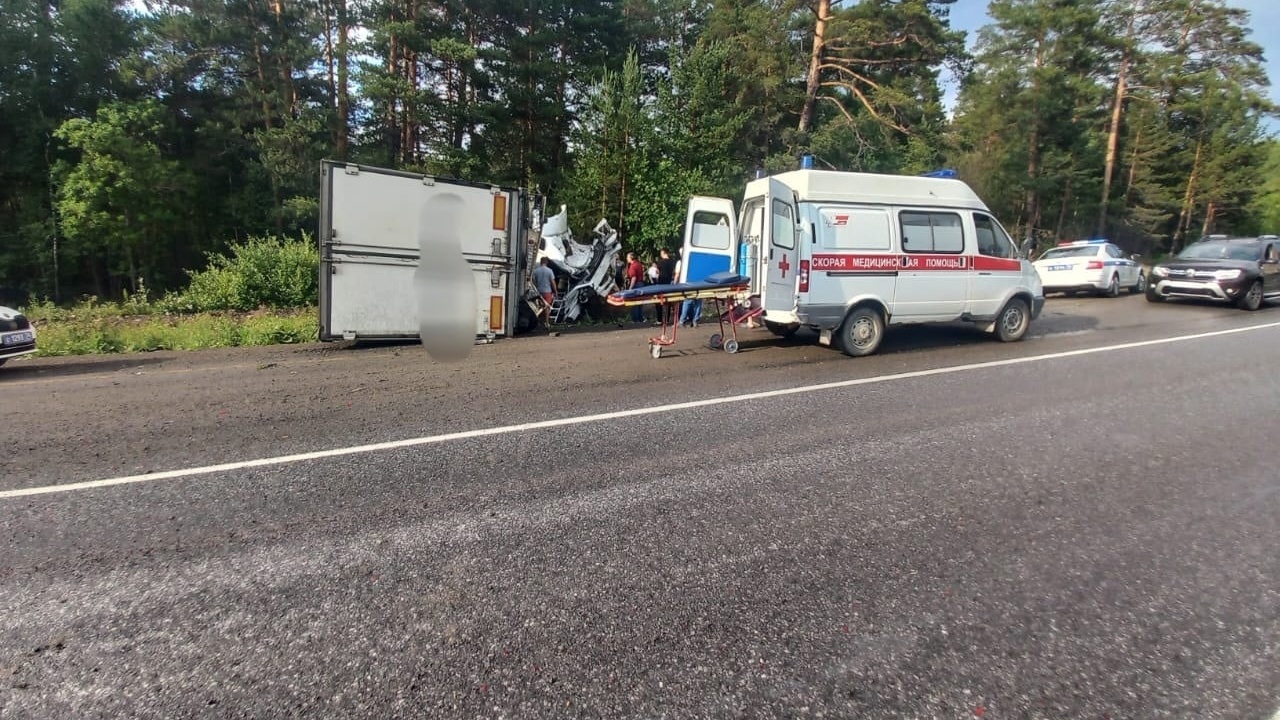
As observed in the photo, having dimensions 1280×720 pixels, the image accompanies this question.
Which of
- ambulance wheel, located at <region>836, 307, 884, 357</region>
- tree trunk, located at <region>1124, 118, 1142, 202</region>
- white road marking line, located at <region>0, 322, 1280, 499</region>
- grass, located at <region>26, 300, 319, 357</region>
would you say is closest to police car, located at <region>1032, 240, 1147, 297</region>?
white road marking line, located at <region>0, 322, 1280, 499</region>

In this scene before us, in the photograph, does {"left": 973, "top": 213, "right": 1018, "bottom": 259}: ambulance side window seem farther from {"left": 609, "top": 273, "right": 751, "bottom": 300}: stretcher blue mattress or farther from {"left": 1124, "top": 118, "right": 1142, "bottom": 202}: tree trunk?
{"left": 1124, "top": 118, "right": 1142, "bottom": 202}: tree trunk

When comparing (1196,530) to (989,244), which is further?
(989,244)

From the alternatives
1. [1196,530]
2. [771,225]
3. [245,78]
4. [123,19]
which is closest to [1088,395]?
[1196,530]

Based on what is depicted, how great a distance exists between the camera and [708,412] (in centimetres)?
572

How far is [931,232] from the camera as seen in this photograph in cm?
848

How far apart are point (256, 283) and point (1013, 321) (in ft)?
54.9

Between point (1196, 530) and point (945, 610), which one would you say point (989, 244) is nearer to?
point (1196, 530)

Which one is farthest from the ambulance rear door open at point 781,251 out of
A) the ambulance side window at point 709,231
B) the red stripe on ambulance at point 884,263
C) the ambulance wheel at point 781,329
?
the ambulance side window at point 709,231

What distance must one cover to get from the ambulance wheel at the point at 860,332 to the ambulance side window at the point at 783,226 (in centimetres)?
139

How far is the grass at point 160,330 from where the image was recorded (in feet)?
35.0

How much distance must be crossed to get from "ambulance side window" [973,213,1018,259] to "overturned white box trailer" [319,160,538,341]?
736 cm

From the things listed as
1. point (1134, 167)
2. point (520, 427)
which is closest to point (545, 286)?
point (520, 427)

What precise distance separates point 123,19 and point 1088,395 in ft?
122

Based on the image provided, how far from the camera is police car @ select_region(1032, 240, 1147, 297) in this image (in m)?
16.8
